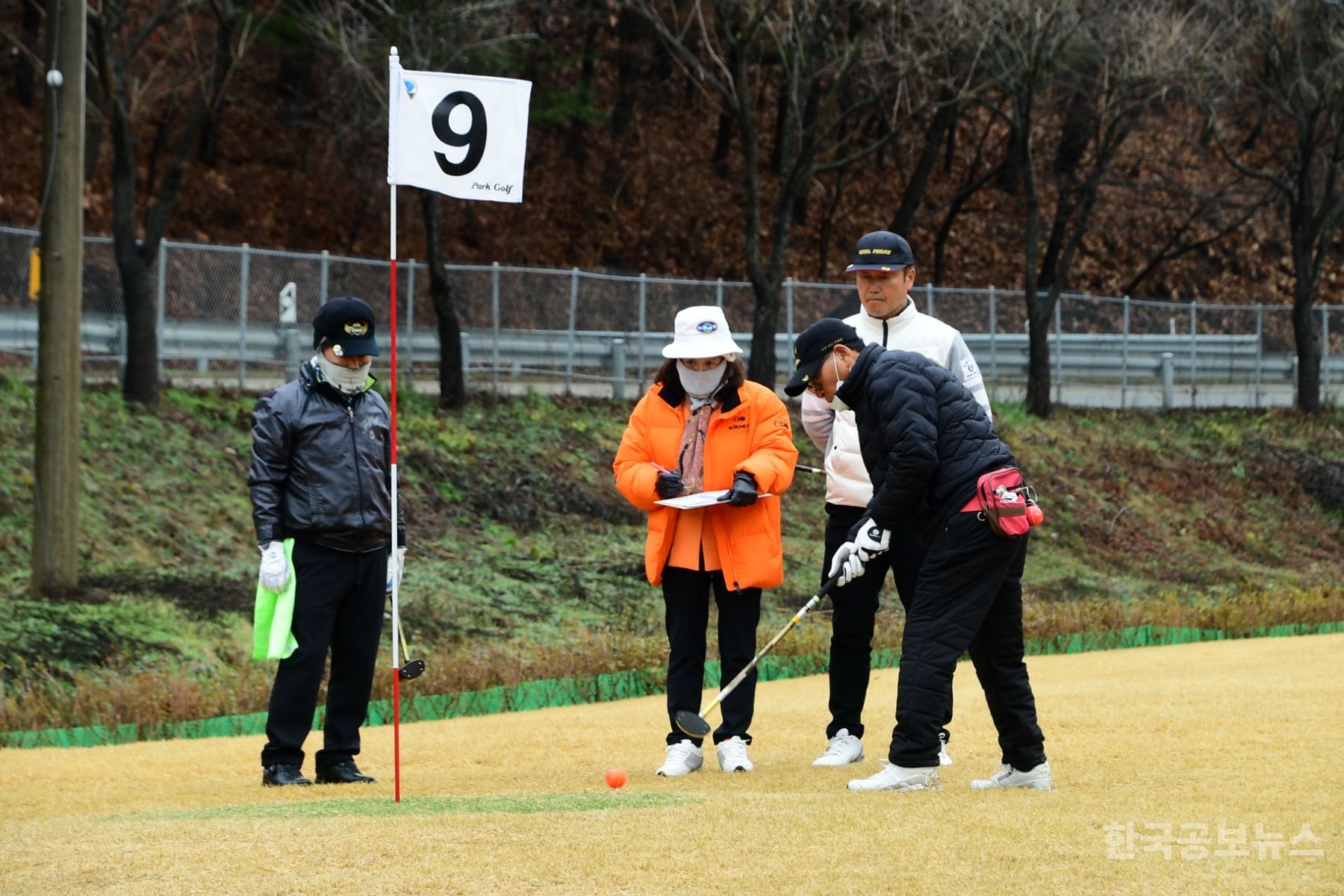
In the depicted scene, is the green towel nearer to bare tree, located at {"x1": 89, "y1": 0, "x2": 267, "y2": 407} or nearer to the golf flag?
the golf flag

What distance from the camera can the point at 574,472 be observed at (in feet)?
72.1

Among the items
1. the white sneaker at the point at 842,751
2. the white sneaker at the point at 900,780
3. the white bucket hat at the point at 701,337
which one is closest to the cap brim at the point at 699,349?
the white bucket hat at the point at 701,337

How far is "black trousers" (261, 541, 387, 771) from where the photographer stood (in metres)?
7.71

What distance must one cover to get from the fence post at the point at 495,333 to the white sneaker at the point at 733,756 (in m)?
16.5

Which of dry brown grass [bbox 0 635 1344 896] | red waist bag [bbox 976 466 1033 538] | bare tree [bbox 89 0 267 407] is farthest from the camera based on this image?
bare tree [bbox 89 0 267 407]

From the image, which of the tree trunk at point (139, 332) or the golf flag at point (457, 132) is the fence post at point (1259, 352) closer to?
the tree trunk at point (139, 332)

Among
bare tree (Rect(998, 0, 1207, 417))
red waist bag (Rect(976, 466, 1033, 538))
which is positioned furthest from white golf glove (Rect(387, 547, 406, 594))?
bare tree (Rect(998, 0, 1207, 417))

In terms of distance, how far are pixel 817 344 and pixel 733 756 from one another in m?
1.87

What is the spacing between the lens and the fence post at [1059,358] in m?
30.7

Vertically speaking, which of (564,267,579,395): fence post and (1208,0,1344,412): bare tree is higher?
(1208,0,1344,412): bare tree

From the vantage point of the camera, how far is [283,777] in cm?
767

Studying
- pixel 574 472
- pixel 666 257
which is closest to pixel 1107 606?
pixel 574 472

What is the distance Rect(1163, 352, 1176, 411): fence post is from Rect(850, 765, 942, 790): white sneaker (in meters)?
26.5

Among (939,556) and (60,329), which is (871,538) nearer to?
(939,556)
